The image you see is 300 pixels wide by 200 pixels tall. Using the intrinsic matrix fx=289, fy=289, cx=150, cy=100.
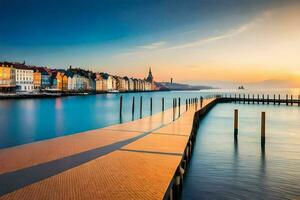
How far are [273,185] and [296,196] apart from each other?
114cm

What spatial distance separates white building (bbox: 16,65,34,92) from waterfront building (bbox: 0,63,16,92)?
2.19 m

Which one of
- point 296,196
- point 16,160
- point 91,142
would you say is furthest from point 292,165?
point 16,160

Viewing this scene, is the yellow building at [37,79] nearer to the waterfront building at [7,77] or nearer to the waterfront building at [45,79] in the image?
the waterfront building at [45,79]

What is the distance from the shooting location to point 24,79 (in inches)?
4326

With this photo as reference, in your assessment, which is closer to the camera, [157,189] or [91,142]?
[157,189]

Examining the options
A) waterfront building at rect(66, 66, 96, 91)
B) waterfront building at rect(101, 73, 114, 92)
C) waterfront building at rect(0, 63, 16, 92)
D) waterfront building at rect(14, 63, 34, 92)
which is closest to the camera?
waterfront building at rect(0, 63, 16, 92)

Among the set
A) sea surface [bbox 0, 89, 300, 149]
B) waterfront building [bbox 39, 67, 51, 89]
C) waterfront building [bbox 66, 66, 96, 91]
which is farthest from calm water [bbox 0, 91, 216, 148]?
waterfront building [bbox 66, 66, 96, 91]

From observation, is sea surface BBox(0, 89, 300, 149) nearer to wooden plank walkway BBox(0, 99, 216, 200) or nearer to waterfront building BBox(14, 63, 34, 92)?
wooden plank walkway BBox(0, 99, 216, 200)

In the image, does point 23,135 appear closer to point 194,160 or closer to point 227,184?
point 194,160

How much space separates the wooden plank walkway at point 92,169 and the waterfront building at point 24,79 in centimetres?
10510

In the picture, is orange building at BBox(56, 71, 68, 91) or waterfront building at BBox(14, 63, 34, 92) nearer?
waterfront building at BBox(14, 63, 34, 92)

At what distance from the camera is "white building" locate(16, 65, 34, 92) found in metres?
107

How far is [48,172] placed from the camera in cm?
740

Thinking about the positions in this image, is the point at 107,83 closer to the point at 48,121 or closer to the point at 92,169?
the point at 48,121
